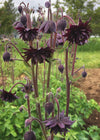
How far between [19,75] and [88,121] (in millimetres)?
2914

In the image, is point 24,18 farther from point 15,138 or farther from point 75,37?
point 15,138

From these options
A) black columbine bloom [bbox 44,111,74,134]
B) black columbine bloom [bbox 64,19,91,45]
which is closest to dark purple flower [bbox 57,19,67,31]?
black columbine bloom [bbox 64,19,91,45]

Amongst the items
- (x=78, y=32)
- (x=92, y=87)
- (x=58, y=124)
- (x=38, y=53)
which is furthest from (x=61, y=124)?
(x=92, y=87)

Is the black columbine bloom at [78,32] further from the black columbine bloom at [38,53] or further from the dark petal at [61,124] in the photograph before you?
the dark petal at [61,124]

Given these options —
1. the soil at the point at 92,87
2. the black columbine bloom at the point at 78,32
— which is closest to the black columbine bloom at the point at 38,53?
the black columbine bloom at the point at 78,32

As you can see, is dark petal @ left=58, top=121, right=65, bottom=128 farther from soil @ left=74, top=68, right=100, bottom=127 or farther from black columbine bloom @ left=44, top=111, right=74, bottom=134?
soil @ left=74, top=68, right=100, bottom=127

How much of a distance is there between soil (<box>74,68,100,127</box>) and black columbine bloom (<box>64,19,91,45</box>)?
1.91 meters

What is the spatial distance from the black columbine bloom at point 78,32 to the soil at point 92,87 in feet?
6.26

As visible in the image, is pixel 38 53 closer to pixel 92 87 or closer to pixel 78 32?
pixel 78 32

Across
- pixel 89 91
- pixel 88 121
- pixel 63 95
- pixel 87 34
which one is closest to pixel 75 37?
pixel 87 34

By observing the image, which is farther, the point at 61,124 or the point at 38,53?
the point at 61,124

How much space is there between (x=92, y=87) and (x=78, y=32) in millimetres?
3250

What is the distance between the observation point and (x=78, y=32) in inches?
40.4

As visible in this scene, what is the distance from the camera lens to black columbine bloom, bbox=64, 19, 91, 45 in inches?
39.3
